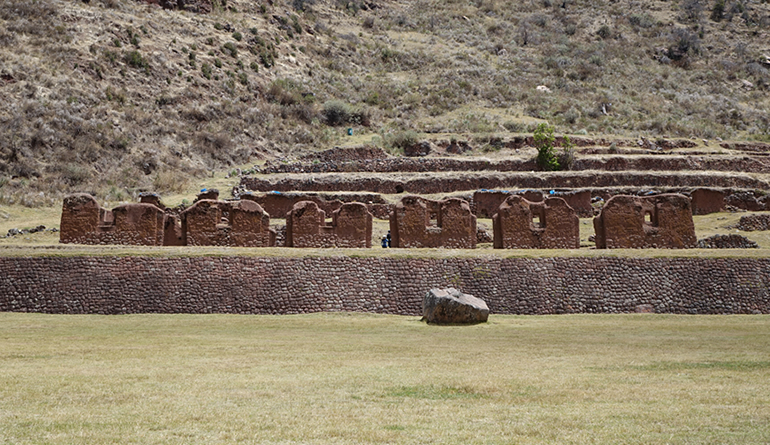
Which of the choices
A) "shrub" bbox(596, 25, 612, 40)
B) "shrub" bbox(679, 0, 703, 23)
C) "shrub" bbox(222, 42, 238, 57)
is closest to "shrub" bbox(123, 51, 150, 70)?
"shrub" bbox(222, 42, 238, 57)

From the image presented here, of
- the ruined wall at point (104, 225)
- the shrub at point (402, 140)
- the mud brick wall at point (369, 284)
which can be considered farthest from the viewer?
the shrub at point (402, 140)

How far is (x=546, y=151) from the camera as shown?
5453 centimetres

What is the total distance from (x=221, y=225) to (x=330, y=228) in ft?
12.9

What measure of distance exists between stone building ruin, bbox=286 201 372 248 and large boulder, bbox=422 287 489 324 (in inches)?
304

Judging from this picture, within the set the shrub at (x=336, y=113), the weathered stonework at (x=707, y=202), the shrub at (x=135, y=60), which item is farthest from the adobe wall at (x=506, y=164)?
the shrub at (x=135, y=60)

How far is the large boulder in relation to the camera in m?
20.2

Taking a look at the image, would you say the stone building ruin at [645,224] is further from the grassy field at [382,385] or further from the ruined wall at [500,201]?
the ruined wall at [500,201]

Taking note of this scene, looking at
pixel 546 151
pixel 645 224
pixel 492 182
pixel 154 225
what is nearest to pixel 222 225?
pixel 154 225

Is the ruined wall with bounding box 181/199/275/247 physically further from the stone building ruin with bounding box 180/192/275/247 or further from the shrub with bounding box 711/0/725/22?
the shrub with bounding box 711/0/725/22

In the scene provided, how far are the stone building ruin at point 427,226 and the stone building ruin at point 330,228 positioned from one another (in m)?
1.17

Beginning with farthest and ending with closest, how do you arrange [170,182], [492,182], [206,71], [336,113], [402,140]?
[206,71] → [336,113] → [402,140] → [170,182] → [492,182]

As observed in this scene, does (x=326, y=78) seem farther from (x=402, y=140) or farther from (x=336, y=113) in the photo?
(x=402, y=140)

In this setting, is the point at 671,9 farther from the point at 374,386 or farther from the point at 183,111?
the point at 374,386

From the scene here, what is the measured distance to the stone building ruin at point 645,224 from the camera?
91.1ft
